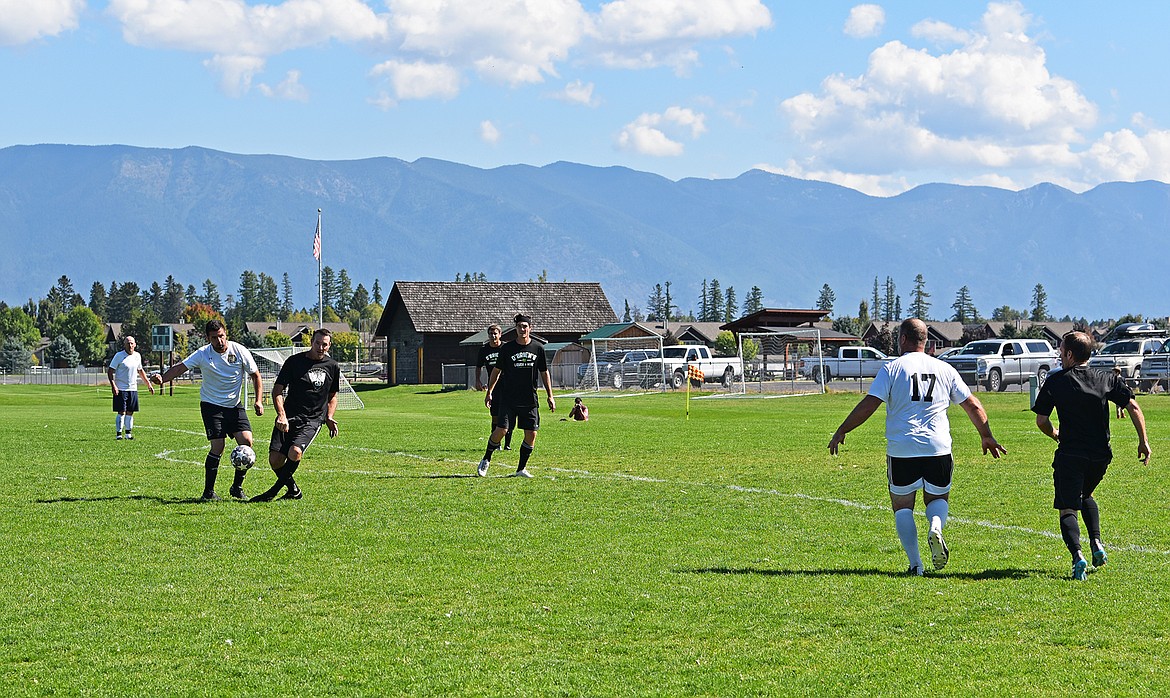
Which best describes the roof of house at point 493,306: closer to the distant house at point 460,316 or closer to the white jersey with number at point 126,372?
the distant house at point 460,316

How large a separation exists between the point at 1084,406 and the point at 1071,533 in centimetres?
94

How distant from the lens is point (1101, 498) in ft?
46.9

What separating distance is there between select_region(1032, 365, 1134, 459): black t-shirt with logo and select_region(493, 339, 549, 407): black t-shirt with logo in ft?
26.5

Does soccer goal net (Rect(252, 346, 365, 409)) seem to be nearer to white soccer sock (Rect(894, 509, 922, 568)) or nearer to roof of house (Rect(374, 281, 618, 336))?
roof of house (Rect(374, 281, 618, 336))

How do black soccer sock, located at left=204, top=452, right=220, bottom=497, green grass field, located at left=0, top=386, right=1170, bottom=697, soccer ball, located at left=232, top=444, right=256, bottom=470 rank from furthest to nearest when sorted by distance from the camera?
black soccer sock, located at left=204, top=452, right=220, bottom=497 < soccer ball, located at left=232, top=444, right=256, bottom=470 < green grass field, located at left=0, top=386, right=1170, bottom=697

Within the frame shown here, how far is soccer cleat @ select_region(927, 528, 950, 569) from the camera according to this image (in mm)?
9383

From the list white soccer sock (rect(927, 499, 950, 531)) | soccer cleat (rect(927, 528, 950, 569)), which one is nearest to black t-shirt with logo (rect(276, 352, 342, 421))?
white soccer sock (rect(927, 499, 950, 531))

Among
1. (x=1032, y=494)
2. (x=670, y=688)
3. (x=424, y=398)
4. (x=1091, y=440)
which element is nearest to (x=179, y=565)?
(x=670, y=688)

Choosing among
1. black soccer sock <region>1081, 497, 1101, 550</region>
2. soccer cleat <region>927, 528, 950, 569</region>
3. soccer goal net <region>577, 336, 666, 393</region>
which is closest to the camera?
soccer cleat <region>927, 528, 950, 569</region>

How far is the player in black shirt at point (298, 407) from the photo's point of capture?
1403cm

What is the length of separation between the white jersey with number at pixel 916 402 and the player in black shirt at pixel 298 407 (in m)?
6.57

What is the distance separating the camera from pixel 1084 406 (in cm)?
967

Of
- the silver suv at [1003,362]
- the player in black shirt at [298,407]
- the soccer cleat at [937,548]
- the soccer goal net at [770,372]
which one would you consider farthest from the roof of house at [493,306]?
the soccer cleat at [937,548]

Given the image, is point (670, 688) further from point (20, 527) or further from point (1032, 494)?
point (1032, 494)
